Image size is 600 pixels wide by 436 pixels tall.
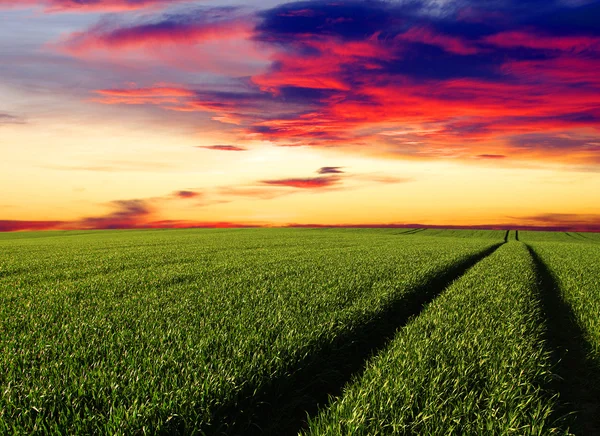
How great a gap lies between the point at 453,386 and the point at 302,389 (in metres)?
Answer: 2.22

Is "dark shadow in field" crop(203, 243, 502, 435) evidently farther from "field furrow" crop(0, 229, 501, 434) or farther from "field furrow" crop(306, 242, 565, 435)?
"field furrow" crop(306, 242, 565, 435)

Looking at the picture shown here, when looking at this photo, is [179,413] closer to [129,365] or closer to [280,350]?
[129,365]

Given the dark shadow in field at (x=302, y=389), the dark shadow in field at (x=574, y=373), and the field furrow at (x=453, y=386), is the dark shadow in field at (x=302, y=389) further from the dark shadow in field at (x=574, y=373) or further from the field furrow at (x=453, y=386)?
the dark shadow in field at (x=574, y=373)

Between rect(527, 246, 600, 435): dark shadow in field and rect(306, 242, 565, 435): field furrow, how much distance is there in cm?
52

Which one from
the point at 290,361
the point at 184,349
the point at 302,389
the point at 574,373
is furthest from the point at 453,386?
the point at 574,373

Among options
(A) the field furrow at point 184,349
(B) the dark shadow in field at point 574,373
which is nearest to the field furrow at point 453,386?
(B) the dark shadow in field at point 574,373

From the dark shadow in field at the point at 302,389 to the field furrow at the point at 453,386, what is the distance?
1.75 feet

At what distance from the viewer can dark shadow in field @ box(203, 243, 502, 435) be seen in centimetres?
526

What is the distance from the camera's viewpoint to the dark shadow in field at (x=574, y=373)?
627 centimetres

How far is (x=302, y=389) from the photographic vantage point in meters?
6.14

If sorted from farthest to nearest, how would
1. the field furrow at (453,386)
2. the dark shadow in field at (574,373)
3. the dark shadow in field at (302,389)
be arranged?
the dark shadow in field at (574,373), the dark shadow in field at (302,389), the field furrow at (453,386)

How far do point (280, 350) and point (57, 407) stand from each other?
3.20 meters

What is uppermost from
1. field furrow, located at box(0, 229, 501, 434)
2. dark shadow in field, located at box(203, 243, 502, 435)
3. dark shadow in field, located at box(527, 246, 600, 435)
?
field furrow, located at box(0, 229, 501, 434)

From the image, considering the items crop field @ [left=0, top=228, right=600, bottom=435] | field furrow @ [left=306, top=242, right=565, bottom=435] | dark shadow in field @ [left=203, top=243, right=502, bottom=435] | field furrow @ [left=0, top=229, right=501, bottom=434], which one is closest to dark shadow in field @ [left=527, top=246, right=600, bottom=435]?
crop field @ [left=0, top=228, right=600, bottom=435]
